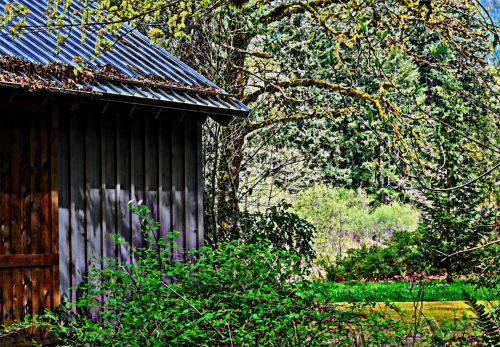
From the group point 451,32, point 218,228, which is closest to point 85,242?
point 218,228

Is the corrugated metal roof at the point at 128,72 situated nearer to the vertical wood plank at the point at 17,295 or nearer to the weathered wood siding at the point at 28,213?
the weathered wood siding at the point at 28,213

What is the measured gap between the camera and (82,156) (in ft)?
29.0

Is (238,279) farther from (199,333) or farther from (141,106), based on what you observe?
(141,106)

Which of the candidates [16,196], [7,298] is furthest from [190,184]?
[7,298]

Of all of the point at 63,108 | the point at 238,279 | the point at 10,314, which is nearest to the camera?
the point at 238,279

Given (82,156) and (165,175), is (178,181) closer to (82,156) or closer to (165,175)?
(165,175)

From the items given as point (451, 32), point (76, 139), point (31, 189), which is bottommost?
point (31, 189)

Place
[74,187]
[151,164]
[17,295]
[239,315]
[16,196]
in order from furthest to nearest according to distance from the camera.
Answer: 1. [151,164]
2. [74,187]
3. [16,196]
4. [17,295]
5. [239,315]

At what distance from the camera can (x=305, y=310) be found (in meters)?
5.65

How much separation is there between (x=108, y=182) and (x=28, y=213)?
107cm

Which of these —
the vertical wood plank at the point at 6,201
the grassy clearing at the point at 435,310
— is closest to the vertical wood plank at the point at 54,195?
the vertical wood plank at the point at 6,201

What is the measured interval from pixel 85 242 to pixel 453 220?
10241 millimetres

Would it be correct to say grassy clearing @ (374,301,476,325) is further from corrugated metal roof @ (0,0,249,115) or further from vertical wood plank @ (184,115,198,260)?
corrugated metal roof @ (0,0,249,115)

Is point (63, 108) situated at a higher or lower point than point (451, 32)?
lower
